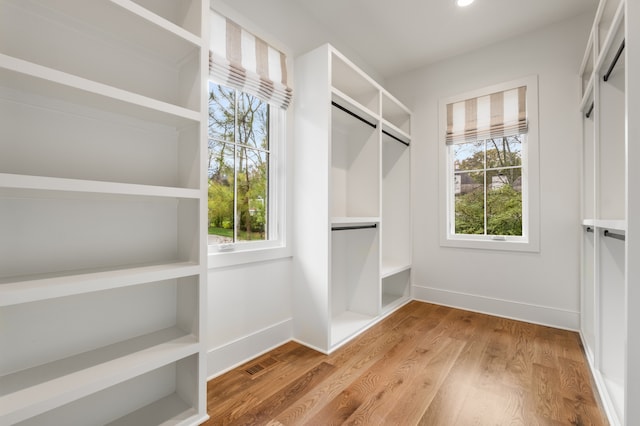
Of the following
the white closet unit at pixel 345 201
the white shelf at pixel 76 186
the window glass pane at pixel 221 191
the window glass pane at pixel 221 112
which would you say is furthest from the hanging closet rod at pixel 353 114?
the white shelf at pixel 76 186

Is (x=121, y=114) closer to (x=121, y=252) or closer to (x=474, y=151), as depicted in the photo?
(x=121, y=252)

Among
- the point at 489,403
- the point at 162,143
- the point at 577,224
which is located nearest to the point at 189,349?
the point at 162,143

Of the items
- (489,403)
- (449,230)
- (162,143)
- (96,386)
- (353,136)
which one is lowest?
(489,403)

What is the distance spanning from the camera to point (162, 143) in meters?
1.56

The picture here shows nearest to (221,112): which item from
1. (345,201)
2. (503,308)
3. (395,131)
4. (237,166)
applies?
(237,166)

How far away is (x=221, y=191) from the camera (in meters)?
1.94

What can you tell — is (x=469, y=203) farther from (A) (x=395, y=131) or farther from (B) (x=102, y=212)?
(B) (x=102, y=212)

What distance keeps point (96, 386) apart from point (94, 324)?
33cm

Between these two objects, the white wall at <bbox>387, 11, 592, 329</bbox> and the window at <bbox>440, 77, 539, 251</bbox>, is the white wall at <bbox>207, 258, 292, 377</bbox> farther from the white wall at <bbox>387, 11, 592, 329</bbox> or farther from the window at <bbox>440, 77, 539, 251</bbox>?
the window at <bbox>440, 77, 539, 251</bbox>

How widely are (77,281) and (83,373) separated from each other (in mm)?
370

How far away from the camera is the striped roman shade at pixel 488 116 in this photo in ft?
9.22

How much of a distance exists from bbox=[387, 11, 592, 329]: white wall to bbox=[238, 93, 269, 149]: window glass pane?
6.32 ft

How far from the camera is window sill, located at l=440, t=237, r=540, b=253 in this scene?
2.77 meters

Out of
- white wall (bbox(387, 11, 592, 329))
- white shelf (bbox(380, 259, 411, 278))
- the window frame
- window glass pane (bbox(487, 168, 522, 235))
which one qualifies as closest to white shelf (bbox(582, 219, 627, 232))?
white wall (bbox(387, 11, 592, 329))
